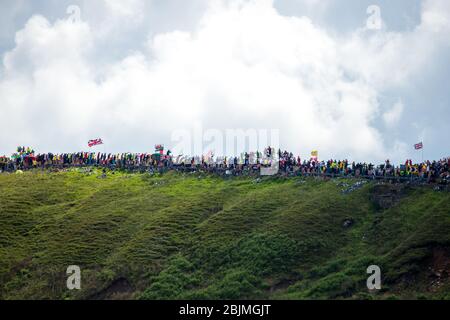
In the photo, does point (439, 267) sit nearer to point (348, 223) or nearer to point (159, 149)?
point (348, 223)

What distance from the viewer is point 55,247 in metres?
91.2

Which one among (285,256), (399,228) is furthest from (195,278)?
(399,228)

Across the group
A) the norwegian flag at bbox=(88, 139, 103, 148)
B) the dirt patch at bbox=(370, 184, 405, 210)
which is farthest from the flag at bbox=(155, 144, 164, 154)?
the dirt patch at bbox=(370, 184, 405, 210)

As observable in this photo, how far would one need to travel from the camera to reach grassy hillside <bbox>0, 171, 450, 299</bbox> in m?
73.2

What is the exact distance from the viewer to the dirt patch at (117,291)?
3098 inches

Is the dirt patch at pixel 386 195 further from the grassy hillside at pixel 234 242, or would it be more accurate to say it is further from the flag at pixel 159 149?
Result: the flag at pixel 159 149

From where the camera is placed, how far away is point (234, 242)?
276ft

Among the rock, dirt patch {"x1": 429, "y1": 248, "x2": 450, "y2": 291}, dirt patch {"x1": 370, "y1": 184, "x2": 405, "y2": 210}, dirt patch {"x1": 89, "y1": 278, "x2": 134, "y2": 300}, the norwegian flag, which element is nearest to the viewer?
dirt patch {"x1": 429, "y1": 248, "x2": 450, "y2": 291}

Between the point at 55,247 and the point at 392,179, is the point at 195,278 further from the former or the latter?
the point at 392,179

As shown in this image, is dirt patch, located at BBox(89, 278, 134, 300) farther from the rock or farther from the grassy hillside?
the rock

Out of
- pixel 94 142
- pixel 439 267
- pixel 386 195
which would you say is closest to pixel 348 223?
pixel 386 195

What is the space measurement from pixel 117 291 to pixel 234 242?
13575 mm

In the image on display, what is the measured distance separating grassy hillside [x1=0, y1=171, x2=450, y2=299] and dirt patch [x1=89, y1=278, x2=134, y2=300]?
0.13 m
